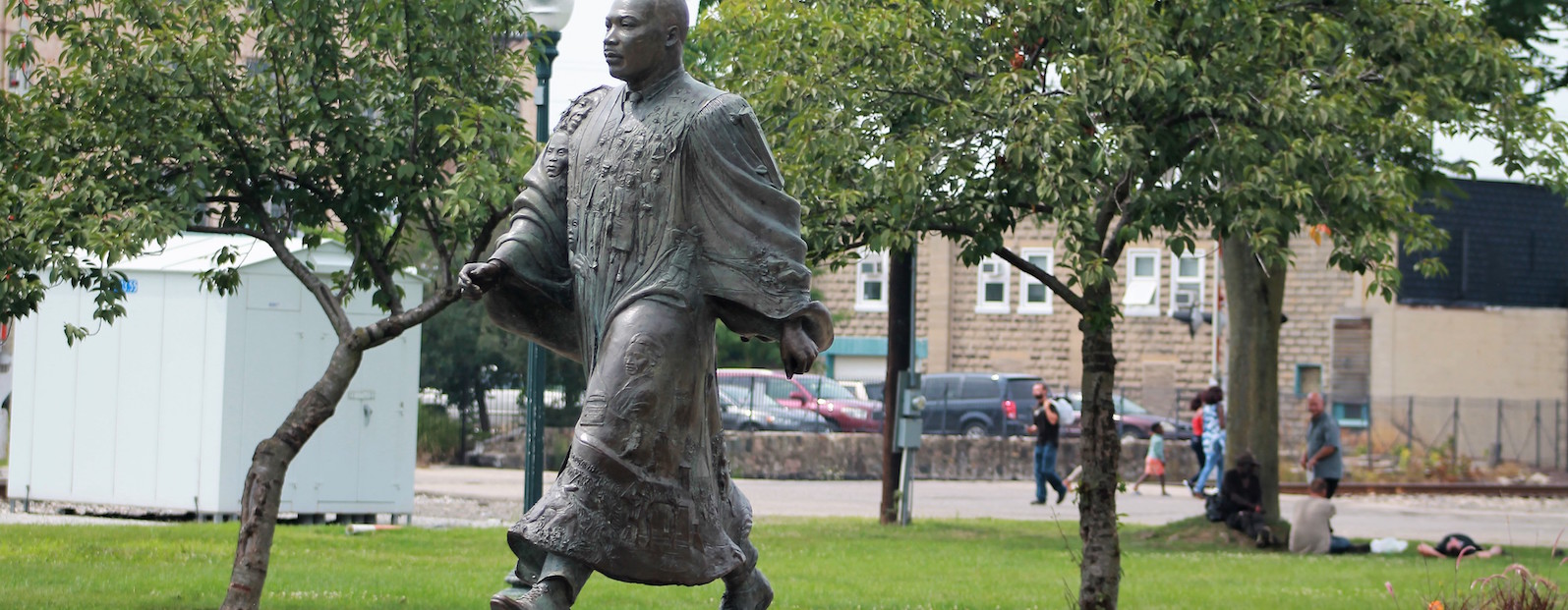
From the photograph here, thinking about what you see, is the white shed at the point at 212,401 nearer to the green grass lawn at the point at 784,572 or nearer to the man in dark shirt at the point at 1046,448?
the green grass lawn at the point at 784,572

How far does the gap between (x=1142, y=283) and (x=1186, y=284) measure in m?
1.08

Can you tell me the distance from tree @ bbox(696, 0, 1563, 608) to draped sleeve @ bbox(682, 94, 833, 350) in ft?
10.8

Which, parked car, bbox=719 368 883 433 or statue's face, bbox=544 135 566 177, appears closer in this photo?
statue's face, bbox=544 135 566 177

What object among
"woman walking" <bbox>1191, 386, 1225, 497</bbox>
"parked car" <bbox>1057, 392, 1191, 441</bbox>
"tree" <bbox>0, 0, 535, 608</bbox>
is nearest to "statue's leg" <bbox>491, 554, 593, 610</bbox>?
"tree" <bbox>0, 0, 535, 608</bbox>

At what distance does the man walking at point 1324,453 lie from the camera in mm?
17500

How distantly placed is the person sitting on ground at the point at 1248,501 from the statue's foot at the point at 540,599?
12.7 m

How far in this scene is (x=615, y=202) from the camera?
5.68 m

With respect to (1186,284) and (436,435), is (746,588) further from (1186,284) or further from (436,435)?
(1186,284)

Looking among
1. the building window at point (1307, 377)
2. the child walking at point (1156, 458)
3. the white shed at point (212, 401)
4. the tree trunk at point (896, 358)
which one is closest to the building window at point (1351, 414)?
the building window at point (1307, 377)

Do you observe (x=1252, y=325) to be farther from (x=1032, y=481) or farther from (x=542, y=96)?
(x=1032, y=481)

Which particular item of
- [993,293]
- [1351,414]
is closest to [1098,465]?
[1351,414]

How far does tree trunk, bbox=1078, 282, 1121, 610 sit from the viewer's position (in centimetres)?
920

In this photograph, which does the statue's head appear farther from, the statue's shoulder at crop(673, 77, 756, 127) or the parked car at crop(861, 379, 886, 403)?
the parked car at crop(861, 379, 886, 403)

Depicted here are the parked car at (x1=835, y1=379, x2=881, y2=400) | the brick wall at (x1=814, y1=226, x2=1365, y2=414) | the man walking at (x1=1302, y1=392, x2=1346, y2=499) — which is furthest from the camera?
the brick wall at (x1=814, y1=226, x2=1365, y2=414)
